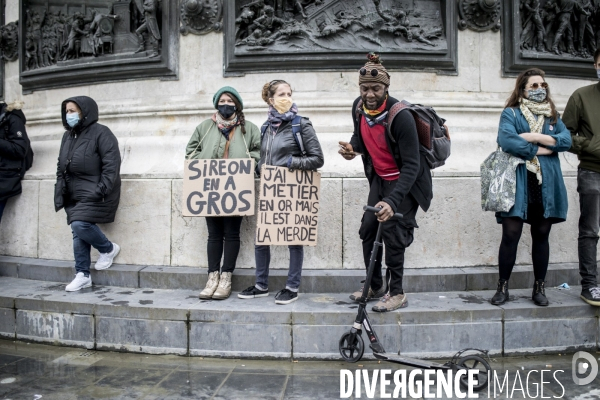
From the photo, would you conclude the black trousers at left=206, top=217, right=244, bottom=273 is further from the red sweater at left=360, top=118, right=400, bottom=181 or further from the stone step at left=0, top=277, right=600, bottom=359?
the red sweater at left=360, top=118, right=400, bottom=181

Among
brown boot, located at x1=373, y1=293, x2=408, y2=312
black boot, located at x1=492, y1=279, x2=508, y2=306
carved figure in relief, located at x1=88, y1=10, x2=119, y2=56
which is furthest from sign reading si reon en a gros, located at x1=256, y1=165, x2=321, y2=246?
carved figure in relief, located at x1=88, y1=10, x2=119, y2=56

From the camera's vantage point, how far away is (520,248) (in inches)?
239

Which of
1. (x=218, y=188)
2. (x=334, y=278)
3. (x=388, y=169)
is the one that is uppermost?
(x=388, y=169)

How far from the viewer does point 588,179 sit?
522 cm

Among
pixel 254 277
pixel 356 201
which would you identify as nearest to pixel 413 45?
pixel 356 201

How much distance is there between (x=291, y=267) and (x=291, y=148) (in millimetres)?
1132

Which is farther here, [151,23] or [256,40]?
[151,23]

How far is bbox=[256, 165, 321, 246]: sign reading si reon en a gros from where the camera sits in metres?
5.22

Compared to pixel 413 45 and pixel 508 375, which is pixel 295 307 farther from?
pixel 413 45

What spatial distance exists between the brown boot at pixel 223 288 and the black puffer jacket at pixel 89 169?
158 cm

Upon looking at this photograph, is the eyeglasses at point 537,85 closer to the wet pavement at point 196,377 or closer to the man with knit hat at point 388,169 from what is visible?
the man with knit hat at point 388,169

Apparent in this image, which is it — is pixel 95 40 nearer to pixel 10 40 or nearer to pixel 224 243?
pixel 10 40

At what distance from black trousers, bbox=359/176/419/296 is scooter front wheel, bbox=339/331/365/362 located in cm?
64

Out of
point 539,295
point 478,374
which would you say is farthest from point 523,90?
point 478,374
